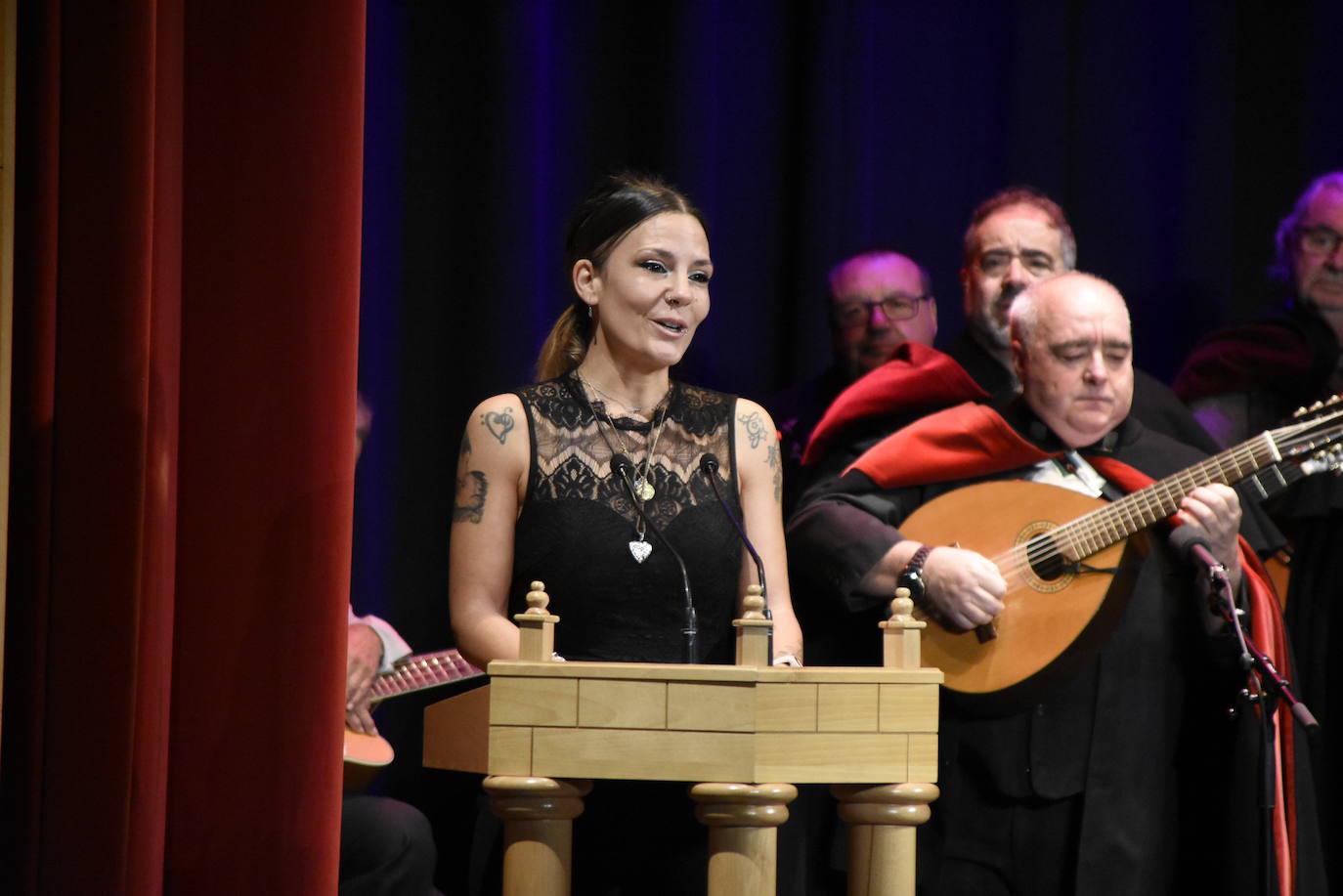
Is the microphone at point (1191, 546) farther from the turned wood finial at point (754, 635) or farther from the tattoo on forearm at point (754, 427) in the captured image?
the turned wood finial at point (754, 635)

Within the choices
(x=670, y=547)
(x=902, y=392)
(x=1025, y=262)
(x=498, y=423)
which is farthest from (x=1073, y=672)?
(x=498, y=423)

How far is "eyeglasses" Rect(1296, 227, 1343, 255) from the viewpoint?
3.79m

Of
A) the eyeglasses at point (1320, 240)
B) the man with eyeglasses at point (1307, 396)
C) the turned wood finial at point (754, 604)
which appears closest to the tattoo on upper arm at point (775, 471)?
the turned wood finial at point (754, 604)

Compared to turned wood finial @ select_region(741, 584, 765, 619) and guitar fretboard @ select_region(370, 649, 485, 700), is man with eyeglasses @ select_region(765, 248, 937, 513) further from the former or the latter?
turned wood finial @ select_region(741, 584, 765, 619)

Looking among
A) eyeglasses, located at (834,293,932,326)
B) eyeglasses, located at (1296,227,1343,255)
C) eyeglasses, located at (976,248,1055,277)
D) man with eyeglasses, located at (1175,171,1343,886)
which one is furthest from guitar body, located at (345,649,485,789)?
eyeglasses, located at (1296,227,1343,255)

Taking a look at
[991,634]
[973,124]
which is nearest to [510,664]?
[991,634]

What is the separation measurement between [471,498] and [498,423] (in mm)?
134

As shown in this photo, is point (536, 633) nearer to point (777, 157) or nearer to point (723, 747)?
point (723, 747)

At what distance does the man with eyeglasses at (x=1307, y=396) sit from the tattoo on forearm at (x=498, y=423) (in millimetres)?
1886

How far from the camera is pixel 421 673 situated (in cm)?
369

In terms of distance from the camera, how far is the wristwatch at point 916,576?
3070mm

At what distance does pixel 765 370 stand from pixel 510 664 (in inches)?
84.1

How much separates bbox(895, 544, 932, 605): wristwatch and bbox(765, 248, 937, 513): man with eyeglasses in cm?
71

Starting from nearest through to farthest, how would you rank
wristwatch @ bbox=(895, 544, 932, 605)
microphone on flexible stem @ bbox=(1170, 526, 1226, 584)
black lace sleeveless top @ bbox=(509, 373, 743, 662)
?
black lace sleeveless top @ bbox=(509, 373, 743, 662) < microphone on flexible stem @ bbox=(1170, 526, 1226, 584) < wristwatch @ bbox=(895, 544, 932, 605)
